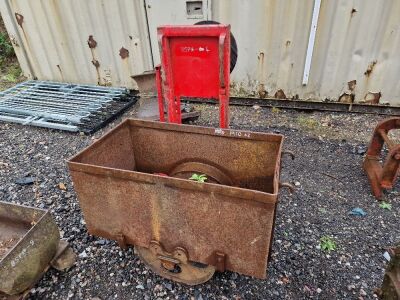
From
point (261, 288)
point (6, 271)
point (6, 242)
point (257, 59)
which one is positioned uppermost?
point (257, 59)

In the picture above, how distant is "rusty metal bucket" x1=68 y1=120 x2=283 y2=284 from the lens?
4.84 feet

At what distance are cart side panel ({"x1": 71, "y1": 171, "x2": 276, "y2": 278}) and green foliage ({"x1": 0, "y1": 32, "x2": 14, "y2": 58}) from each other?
6.79 m

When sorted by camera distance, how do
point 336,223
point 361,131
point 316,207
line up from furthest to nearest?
1. point 361,131
2. point 316,207
3. point 336,223

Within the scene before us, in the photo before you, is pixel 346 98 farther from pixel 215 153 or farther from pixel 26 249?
pixel 26 249

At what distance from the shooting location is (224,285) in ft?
6.66

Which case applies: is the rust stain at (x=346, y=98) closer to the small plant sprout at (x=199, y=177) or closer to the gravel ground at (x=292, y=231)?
the gravel ground at (x=292, y=231)

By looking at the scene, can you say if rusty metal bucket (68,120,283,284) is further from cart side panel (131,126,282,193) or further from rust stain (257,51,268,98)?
rust stain (257,51,268,98)

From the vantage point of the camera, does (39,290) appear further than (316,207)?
No

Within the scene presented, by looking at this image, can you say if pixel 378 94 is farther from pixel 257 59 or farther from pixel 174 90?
pixel 174 90

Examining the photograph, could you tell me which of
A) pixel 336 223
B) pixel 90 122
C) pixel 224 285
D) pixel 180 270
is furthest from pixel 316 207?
pixel 90 122

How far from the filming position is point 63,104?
4.61 meters

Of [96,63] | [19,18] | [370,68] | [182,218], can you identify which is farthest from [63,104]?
[370,68]

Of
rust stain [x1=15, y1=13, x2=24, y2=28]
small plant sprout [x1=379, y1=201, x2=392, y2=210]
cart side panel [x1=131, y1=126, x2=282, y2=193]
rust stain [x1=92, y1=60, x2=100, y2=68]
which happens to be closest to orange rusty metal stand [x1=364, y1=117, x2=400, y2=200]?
small plant sprout [x1=379, y1=201, x2=392, y2=210]

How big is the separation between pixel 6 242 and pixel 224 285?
63.8 inches
